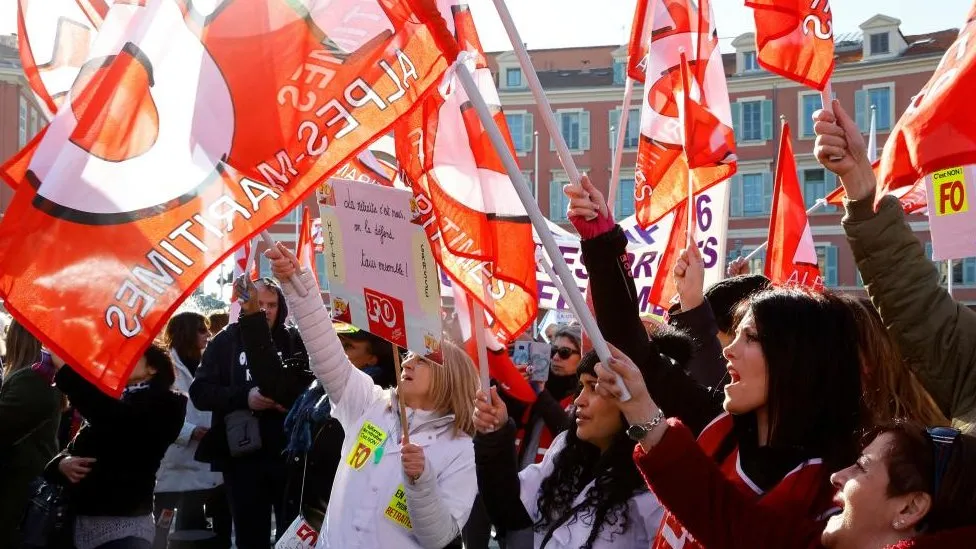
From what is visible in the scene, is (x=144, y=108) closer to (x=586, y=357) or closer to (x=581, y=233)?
(x=581, y=233)

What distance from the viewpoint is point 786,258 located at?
23.3 ft

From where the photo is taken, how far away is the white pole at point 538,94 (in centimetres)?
311

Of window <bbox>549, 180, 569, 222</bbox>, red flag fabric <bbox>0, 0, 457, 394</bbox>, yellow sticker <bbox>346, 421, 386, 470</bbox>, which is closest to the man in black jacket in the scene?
yellow sticker <bbox>346, 421, 386, 470</bbox>

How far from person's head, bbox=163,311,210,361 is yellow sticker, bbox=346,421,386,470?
396 cm

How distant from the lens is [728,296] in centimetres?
450

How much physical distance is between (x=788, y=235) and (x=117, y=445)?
4.01m

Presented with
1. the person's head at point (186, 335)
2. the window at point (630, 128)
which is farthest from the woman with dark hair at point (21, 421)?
the window at point (630, 128)

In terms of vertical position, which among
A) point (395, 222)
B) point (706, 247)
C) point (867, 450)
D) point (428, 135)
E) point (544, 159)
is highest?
point (428, 135)

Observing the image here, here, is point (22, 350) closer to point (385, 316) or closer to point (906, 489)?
point (385, 316)

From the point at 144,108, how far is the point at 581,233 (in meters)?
1.27

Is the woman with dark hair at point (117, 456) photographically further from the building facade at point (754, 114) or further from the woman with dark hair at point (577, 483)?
the building facade at point (754, 114)

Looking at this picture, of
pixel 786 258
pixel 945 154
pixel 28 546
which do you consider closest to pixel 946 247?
pixel 945 154

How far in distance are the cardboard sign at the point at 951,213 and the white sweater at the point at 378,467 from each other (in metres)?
1.86

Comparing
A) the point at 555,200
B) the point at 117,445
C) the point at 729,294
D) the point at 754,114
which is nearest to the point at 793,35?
the point at 729,294
